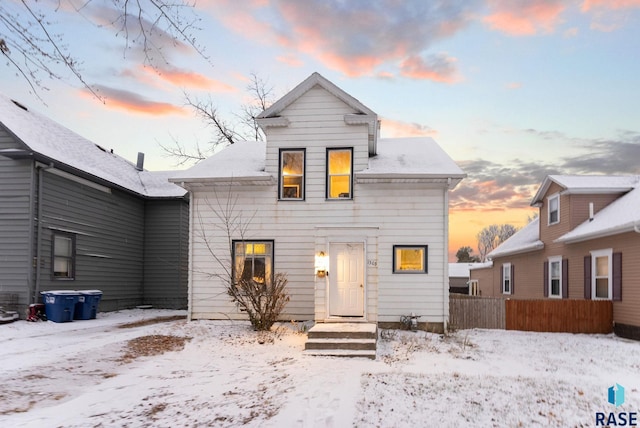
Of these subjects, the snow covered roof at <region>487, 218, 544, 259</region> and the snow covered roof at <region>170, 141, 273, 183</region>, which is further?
the snow covered roof at <region>487, 218, 544, 259</region>

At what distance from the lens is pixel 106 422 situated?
5711 mm

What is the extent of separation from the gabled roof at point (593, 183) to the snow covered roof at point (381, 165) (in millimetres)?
5762

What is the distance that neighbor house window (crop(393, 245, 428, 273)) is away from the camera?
13.2m

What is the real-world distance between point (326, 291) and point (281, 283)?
1386 millimetres

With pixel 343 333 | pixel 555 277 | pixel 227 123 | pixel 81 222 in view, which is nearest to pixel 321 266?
pixel 343 333

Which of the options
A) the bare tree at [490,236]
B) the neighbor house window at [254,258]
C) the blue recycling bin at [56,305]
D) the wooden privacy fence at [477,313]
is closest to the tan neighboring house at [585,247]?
the wooden privacy fence at [477,313]

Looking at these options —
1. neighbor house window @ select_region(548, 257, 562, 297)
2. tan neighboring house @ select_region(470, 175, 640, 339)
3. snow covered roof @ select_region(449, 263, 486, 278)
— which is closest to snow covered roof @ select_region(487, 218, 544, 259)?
tan neighboring house @ select_region(470, 175, 640, 339)

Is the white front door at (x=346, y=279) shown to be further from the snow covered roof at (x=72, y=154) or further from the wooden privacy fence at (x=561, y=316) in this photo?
the snow covered roof at (x=72, y=154)

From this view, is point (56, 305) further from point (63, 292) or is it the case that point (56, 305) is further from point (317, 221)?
point (317, 221)

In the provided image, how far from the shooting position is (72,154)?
16.5m

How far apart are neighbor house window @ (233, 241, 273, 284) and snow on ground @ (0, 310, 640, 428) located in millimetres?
2151

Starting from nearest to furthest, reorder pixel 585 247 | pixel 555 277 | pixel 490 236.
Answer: pixel 585 247, pixel 555 277, pixel 490 236

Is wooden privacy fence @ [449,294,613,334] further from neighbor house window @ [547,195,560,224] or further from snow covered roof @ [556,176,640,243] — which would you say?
neighbor house window @ [547,195,560,224]

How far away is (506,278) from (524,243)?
11.0ft
